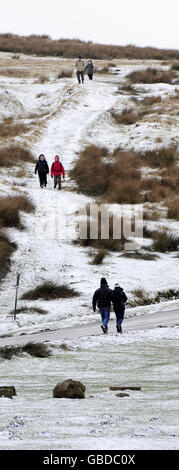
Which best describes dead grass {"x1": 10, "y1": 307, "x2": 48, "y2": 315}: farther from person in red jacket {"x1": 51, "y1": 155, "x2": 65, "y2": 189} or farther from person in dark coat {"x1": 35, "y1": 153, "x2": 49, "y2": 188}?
person in red jacket {"x1": 51, "y1": 155, "x2": 65, "y2": 189}

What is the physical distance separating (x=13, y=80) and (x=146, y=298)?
104ft

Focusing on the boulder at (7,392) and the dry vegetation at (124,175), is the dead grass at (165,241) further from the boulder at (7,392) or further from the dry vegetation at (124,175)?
Result: the boulder at (7,392)

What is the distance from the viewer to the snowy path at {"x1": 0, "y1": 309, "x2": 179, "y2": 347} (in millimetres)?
14469

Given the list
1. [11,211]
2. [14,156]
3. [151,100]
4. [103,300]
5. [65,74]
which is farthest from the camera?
[65,74]

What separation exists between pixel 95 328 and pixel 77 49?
4820 centimetres

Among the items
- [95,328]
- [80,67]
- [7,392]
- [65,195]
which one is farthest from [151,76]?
[7,392]

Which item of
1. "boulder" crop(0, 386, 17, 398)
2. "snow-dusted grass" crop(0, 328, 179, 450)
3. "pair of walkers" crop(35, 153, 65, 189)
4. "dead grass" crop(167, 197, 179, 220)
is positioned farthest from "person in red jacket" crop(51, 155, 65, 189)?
"boulder" crop(0, 386, 17, 398)

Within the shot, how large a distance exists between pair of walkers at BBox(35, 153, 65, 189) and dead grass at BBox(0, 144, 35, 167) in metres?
3.13

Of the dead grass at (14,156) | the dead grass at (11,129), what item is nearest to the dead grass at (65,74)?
the dead grass at (11,129)

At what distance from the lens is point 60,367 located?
39.0 feet

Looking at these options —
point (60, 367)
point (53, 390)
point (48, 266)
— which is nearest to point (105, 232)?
point (48, 266)

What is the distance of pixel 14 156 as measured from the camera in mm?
31875

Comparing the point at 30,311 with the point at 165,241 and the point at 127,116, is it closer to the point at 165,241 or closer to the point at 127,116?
the point at 165,241
